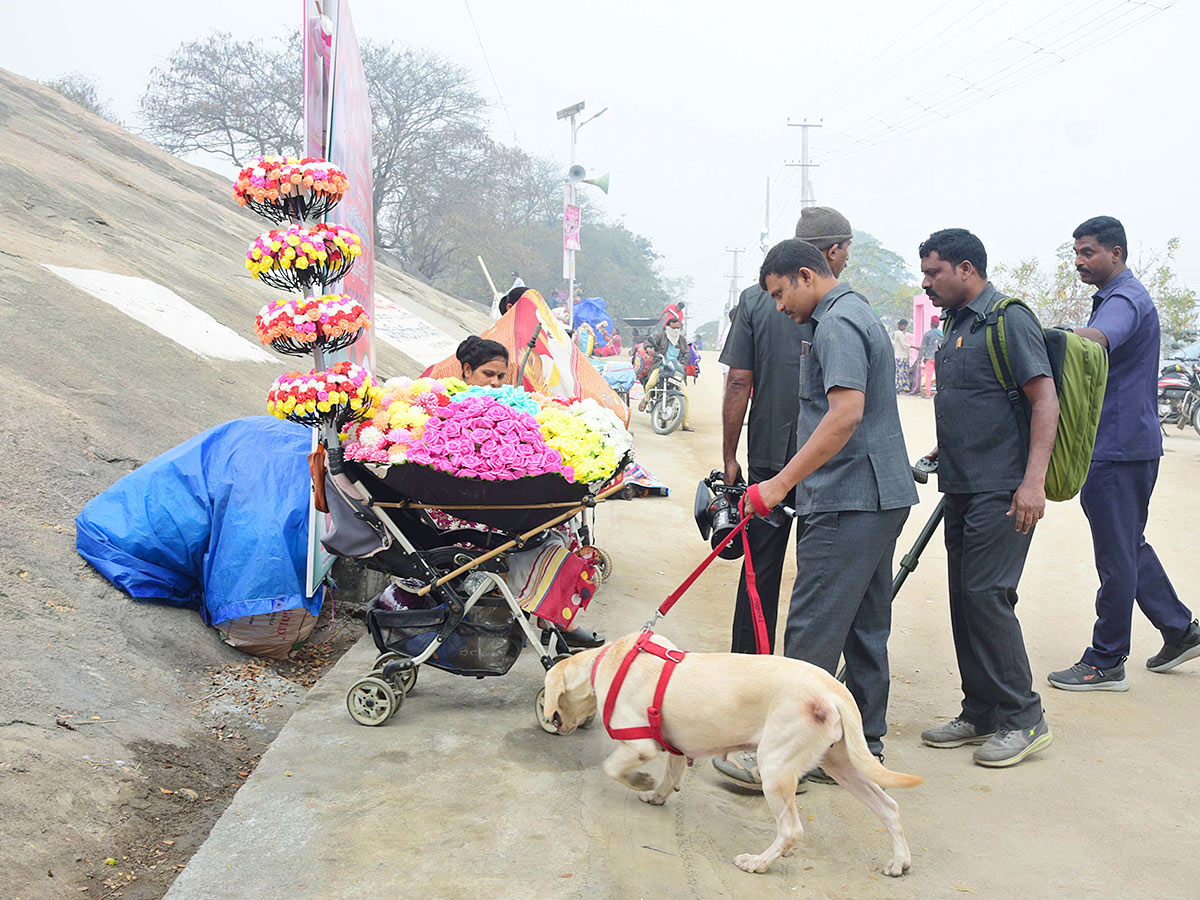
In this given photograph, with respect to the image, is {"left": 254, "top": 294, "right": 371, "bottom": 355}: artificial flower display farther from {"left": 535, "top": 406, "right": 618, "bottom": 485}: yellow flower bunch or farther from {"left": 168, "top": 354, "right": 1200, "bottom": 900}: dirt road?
{"left": 168, "top": 354, "right": 1200, "bottom": 900}: dirt road

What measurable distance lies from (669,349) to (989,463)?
1109 centimetres

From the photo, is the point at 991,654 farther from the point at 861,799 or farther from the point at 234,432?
the point at 234,432

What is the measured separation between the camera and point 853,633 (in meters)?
3.67

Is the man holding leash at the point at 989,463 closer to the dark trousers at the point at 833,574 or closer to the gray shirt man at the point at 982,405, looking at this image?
the gray shirt man at the point at 982,405

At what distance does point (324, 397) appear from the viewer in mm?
3656

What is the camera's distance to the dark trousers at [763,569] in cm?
412

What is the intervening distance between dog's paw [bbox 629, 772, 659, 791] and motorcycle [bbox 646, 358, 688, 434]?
11.7 meters

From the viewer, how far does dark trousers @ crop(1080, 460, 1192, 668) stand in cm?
457

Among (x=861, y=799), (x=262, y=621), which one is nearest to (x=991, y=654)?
(x=861, y=799)

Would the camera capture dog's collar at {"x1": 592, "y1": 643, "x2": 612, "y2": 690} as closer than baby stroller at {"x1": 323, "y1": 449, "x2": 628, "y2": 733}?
Yes

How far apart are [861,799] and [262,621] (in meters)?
2.97

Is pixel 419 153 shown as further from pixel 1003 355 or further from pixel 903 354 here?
pixel 1003 355

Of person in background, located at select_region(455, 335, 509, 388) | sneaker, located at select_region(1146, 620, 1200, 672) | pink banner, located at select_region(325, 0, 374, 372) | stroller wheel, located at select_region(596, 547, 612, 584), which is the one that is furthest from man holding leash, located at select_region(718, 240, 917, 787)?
stroller wheel, located at select_region(596, 547, 612, 584)

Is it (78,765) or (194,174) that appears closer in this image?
(78,765)
